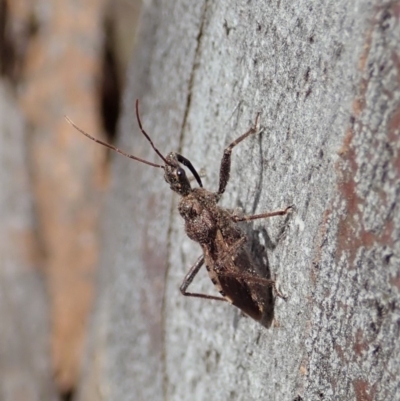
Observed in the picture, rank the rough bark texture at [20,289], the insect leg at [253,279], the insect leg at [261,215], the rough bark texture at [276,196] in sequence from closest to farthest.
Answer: the rough bark texture at [276,196] → the insect leg at [261,215] → the insect leg at [253,279] → the rough bark texture at [20,289]

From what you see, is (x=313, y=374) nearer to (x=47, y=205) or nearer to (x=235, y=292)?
(x=235, y=292)

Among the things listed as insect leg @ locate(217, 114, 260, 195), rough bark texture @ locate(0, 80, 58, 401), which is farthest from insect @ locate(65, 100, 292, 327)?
rough bark texture @ locate(0, 80, 58, 401)

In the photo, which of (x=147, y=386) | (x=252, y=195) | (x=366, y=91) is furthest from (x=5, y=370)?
(x=366, y=91)

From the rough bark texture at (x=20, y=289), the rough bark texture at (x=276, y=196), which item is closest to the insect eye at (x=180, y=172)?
the rough bark texture at (x=276, y=196)

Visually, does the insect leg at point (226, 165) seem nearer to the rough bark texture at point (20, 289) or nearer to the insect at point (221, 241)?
the insect at point (221, 241)

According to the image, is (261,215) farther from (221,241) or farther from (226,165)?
(221,241)

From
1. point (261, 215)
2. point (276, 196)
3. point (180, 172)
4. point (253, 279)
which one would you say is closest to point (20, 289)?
point (180, 172)
